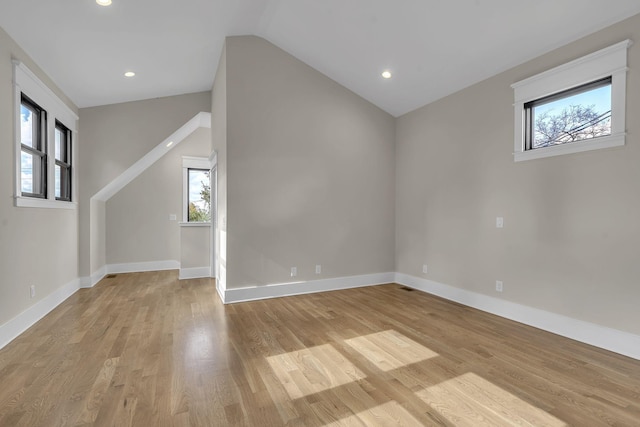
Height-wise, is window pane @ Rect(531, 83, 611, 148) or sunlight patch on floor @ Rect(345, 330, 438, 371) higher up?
window pane @ Rect(531, 83, 611, 148)

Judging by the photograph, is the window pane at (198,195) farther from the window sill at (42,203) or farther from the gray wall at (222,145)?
the window sill at (42,203)

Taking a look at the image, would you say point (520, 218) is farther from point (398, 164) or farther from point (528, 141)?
point (398, 164)

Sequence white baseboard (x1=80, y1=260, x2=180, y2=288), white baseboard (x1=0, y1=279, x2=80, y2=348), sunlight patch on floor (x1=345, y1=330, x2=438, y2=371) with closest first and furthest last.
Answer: sunlight patch on floor (x1=345, y1=330, x2=438, y2=371), white baseboard (x1=0, y1=279, x2=80, y2=348), white baseboard (x1=80, y1=260, x2=180, y2=288)

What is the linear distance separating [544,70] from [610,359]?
2.74 m

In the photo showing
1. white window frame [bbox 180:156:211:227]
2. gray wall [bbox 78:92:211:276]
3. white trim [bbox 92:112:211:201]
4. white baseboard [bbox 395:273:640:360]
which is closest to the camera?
white baseboard [bbox 395:273:640:360]

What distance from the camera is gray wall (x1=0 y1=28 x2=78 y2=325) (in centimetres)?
288

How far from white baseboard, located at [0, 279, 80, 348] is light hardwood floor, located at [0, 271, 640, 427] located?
0.09 metres

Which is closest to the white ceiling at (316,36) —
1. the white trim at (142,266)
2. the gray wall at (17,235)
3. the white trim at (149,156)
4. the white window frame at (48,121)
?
the white window frame at (48,121)

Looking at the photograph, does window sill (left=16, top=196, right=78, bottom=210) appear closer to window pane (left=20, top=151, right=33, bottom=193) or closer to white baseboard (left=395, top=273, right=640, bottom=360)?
window pane (left=20, top=151, right=33, bottom=193)

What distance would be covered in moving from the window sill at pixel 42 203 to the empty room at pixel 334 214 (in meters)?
0.04

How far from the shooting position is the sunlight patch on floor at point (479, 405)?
1.83m

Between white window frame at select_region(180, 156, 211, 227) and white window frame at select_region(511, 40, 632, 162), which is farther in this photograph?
white window frame at select_region(180, 156, 211, 227)

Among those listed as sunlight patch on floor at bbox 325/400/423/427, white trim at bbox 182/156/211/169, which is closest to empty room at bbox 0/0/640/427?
sunlight patch on floor at bbox 325/400/423/427

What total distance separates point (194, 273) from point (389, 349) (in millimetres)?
4197
